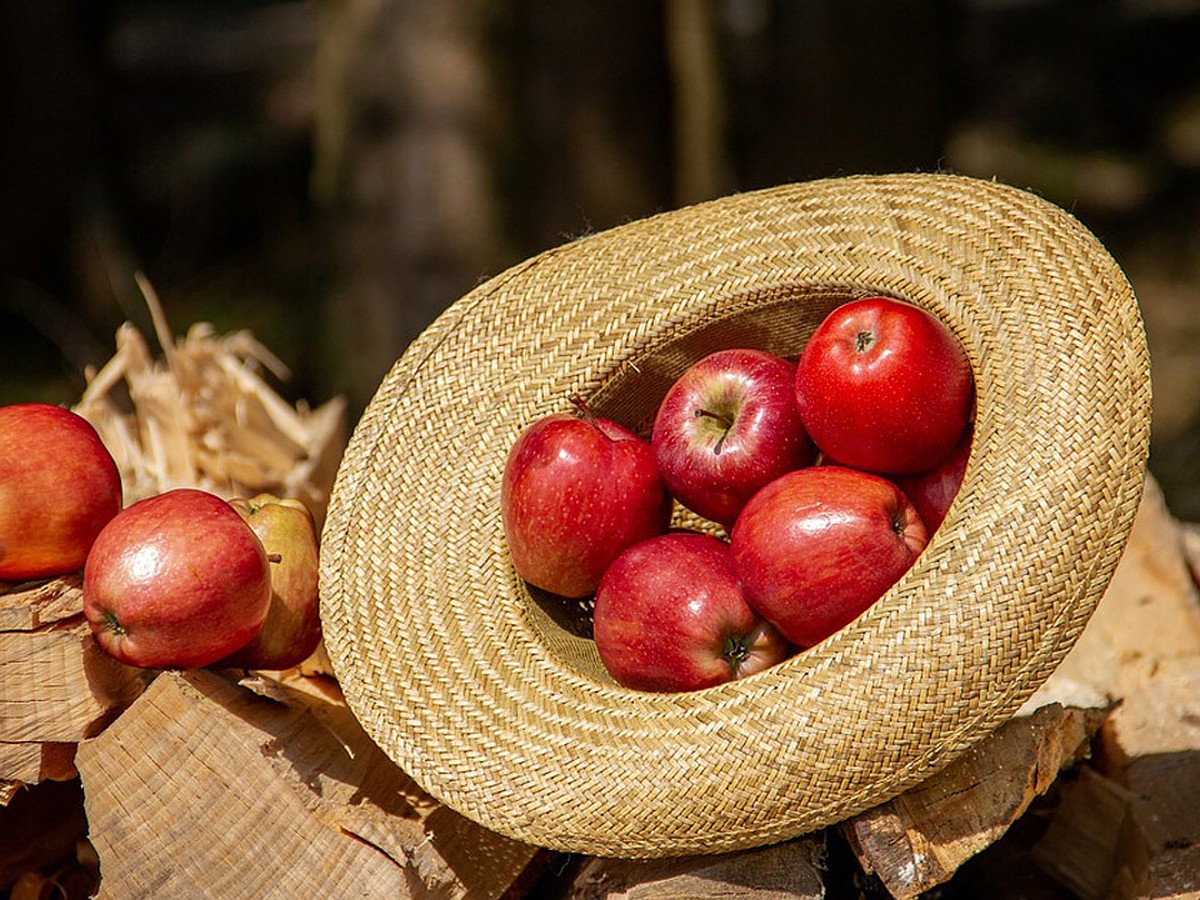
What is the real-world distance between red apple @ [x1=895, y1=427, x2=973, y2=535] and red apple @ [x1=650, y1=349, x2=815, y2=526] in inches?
8.6

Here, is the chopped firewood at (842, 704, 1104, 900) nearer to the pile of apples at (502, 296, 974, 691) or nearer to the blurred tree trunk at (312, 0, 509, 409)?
the pile of apples at (502, 296, 974, 691)

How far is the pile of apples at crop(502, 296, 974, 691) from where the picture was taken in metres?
2.03

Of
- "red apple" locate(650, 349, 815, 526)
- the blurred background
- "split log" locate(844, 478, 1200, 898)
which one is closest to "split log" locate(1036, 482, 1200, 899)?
"split log" locate(844, 478, 1200, 898)

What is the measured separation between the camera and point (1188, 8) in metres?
8.83

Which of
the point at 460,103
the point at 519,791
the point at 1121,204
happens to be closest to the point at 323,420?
the point at 460,103

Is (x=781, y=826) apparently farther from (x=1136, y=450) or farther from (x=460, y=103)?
(x=460, y=103)

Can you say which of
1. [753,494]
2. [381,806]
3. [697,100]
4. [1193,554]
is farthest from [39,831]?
[697,100]

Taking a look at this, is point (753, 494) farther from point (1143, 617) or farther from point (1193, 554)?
point (1193, 554)

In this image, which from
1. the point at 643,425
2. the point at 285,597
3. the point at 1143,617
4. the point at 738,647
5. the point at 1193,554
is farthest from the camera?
the point at 1193,554

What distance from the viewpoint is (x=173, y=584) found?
2178 mm

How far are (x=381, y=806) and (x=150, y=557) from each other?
63 cm

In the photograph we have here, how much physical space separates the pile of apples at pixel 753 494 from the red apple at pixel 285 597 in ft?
1.73

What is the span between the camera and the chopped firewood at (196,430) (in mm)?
3549

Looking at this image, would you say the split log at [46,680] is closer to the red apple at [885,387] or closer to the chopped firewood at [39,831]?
the chopped firewood at [39,831]
